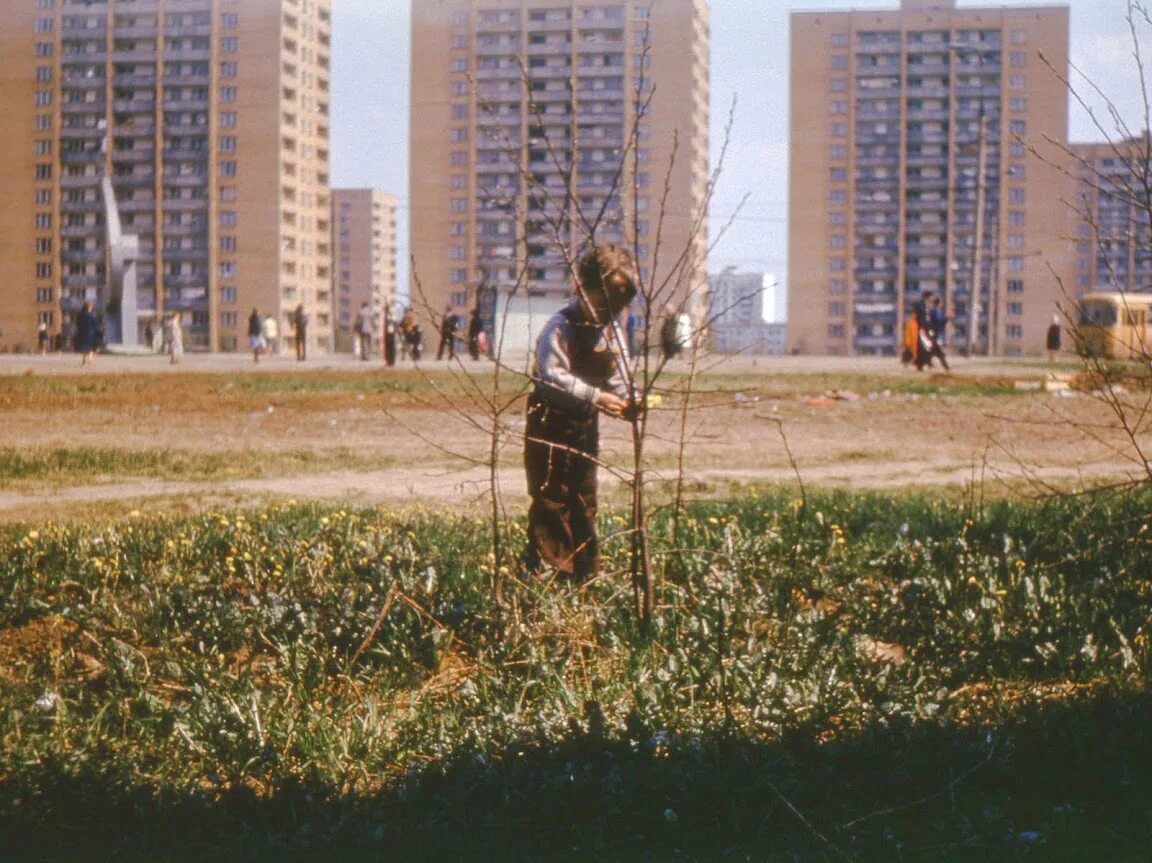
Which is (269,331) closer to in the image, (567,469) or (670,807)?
(567,469)

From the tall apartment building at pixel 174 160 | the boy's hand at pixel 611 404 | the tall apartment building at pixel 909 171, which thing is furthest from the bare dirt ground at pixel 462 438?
the tall apartment building at pixel 909 171

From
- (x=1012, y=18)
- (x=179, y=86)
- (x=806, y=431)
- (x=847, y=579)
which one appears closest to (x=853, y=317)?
(x=1012, y=18)

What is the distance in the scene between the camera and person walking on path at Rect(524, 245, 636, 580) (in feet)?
18.9

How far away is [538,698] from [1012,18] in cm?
12219

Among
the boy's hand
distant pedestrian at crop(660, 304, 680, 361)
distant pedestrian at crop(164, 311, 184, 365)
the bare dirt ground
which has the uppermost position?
distant pedestrian at crop(660, 304, 680, 361)

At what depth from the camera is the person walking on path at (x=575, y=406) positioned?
575 cm

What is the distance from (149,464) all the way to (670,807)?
859 centimetres

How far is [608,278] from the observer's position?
580 centimetres

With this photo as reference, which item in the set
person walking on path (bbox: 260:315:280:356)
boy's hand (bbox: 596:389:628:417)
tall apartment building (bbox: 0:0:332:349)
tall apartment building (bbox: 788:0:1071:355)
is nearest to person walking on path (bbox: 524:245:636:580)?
boy's hand (bbox: 596:389:628:417)

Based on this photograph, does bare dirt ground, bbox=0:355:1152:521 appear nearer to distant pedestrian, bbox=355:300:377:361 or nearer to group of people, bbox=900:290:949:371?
group of people, bbox=900:290:949:371

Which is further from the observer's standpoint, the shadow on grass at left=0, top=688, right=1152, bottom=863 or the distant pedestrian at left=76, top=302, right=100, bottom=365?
the distant pedestrian at left=76, top=302, right=100, bottom=365

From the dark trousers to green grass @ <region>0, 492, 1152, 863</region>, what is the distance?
195 millimetres

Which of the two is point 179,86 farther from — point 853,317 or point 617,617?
point 617,617

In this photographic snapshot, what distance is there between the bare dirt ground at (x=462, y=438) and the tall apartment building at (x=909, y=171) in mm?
94513
